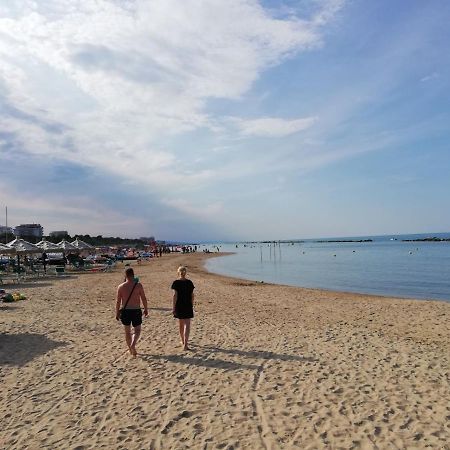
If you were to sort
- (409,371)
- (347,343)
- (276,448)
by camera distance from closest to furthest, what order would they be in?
(276,448)
(409,371)
(347,343)

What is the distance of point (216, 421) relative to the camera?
4.71m

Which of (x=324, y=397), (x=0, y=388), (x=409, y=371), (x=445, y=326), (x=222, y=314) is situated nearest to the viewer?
(x=324, y=397)

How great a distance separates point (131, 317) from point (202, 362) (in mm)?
1457

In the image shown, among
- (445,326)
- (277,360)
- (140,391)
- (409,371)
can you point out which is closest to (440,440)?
(409,371)

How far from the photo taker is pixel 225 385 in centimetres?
587

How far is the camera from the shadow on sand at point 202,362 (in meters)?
6.69

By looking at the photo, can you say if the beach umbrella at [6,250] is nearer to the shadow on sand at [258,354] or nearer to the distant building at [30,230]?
the shadow on sand at [258,354]

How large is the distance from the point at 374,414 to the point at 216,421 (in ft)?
6.11

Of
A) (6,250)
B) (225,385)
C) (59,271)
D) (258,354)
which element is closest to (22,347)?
(225,385)

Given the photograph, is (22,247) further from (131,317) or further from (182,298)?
(182,298)

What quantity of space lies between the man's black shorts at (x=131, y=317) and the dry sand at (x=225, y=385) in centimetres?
63

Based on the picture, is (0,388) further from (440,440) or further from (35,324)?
(440,440)

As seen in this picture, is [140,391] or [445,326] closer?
[140,391]

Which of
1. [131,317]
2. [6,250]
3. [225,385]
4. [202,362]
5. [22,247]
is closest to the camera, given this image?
[225,385]
